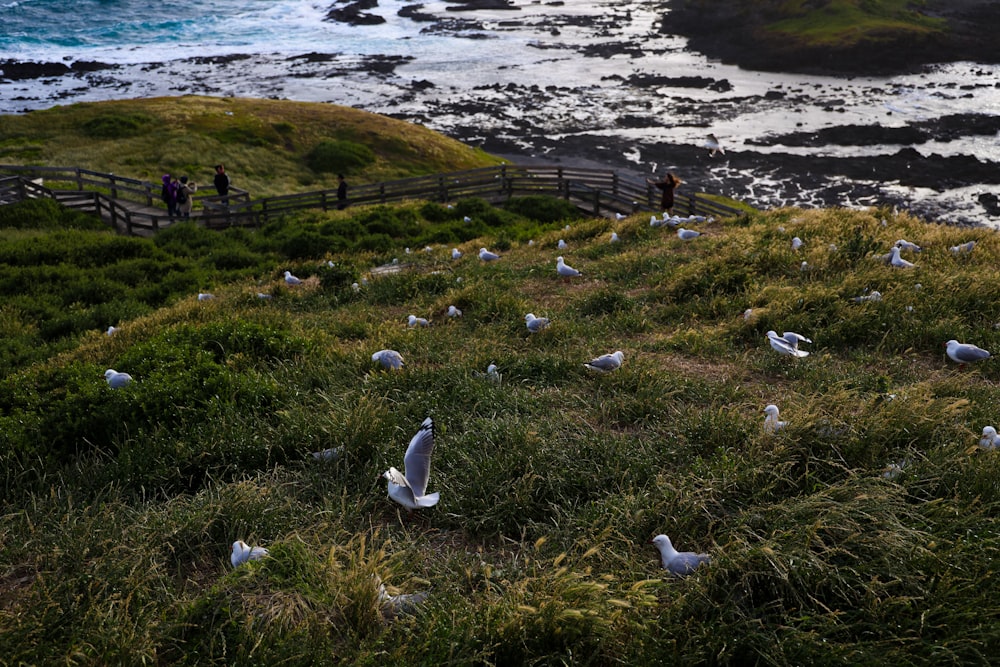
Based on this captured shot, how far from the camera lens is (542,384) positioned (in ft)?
24.3

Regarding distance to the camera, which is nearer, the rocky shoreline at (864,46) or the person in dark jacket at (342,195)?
the person in dark jacket at (342,195)

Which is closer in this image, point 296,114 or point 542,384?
point 542,384

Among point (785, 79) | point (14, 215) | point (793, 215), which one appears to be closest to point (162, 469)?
point (793, 215)

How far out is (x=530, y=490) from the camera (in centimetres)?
521

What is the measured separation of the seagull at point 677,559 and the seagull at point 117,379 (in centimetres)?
583

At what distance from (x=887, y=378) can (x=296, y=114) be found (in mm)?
42694

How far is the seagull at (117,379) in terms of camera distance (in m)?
7.42

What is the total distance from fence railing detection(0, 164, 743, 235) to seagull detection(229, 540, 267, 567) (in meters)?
21.1

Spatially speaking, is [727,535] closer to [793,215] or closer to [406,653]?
[406,653]

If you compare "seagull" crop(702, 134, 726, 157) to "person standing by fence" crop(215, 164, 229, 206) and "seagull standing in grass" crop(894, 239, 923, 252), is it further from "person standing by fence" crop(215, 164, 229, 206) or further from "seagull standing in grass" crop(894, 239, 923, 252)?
"seagull standing in grass" crop(894, 239, 923, 252)

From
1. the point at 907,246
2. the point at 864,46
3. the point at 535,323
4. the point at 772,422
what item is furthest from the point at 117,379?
the point at 864,46

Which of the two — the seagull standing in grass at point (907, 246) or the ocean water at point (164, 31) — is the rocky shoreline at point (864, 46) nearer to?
the ocean water at point (164, 31)

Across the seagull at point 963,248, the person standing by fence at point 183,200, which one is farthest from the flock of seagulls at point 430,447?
the person standing by fence at point 183,200

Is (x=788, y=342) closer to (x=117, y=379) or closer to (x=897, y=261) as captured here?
(x=897, y=261)
